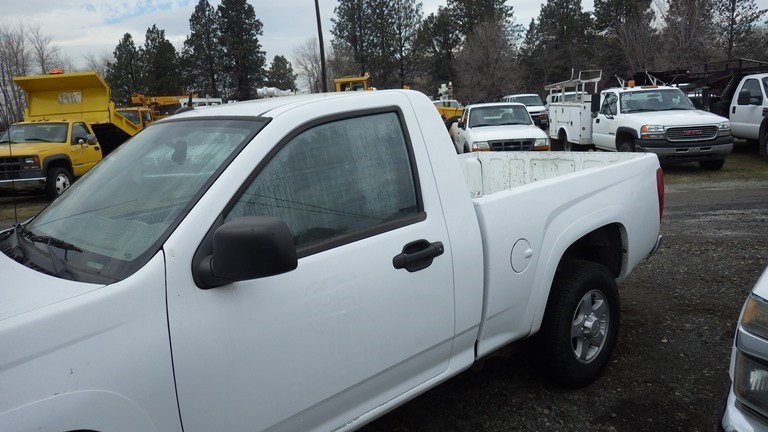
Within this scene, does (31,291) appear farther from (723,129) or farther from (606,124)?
(606,124)

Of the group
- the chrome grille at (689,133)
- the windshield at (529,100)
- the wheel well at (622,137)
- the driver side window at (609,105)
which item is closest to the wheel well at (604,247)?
the chrome grille at (689,133)

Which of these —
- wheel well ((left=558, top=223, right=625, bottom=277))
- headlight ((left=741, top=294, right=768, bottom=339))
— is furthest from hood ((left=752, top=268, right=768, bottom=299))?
wheel well ((left=558, top=223, right=625, bottom=277))

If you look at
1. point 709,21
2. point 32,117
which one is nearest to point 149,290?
point 32,117

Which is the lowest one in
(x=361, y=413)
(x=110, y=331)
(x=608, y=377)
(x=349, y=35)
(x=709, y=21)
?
(x=608, y=377)

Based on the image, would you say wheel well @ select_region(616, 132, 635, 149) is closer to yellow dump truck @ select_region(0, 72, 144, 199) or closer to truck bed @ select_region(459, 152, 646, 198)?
truck bed @ select_region(459, 152, 646, 198)

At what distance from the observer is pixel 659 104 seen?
41.1 ft

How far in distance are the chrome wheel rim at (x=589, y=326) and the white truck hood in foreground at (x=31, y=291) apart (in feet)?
Answer: 8.54

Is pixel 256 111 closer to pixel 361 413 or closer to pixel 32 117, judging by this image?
pixel 361 413

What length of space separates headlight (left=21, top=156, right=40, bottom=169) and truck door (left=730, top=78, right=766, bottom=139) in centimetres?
1639

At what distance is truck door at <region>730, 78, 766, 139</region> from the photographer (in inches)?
512


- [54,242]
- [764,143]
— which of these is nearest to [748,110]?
[764,143]

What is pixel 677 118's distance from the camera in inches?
451

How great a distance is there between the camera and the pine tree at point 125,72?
5459cm

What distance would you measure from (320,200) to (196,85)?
6136 cm
